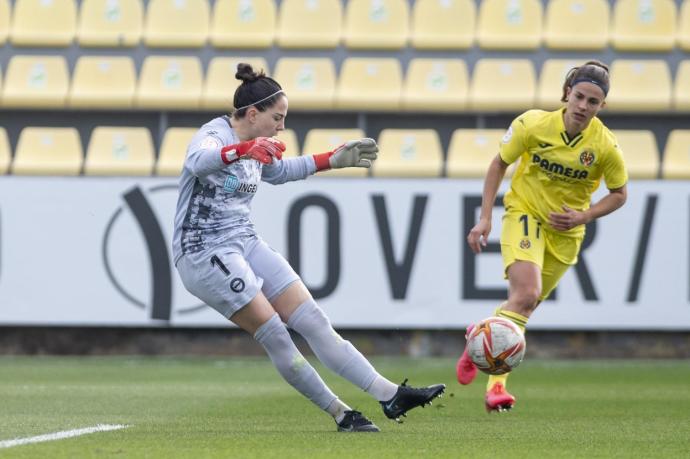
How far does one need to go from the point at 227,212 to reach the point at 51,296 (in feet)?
21.4

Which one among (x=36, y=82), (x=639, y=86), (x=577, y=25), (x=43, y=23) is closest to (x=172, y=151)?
(x=36, y=82)

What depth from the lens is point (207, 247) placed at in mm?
6551

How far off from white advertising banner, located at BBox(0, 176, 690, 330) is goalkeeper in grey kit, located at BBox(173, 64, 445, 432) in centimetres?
→ 588

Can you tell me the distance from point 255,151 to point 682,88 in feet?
29.4

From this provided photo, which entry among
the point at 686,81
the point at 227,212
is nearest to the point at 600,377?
the point at 686,81

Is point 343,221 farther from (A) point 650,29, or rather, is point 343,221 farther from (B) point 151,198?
(A) point 650,29

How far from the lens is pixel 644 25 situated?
14695 mm

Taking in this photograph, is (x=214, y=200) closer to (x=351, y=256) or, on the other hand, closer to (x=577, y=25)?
(x=351, y=256)

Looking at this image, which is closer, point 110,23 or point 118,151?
point 118,151

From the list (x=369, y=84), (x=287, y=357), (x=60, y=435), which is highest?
(x=369, y=84)

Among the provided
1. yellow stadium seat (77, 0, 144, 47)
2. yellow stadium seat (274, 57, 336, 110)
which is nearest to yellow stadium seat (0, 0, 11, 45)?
yellow stadium seat (77, 0, 144, 47)

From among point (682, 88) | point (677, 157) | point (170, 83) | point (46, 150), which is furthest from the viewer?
point (170, 83)

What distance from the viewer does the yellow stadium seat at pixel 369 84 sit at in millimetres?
14070

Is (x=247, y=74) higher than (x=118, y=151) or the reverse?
higher
